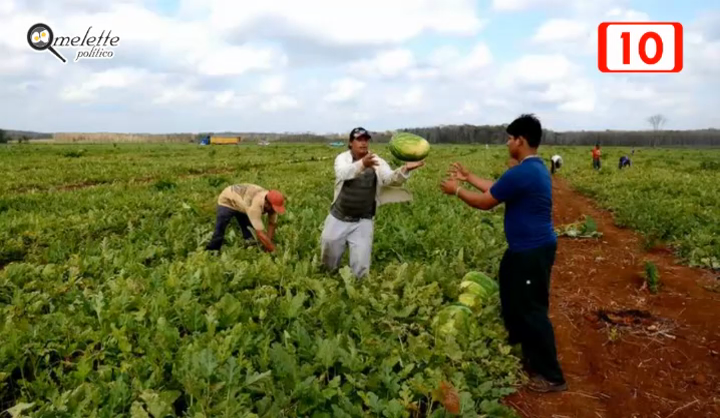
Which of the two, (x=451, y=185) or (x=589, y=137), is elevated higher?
(x=589, y=137)

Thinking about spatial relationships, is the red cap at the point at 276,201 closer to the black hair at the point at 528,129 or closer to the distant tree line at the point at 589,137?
the black hair at the point at 528,129

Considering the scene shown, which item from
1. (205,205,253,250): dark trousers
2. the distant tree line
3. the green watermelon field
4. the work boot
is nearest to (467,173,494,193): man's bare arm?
the green watermelon field

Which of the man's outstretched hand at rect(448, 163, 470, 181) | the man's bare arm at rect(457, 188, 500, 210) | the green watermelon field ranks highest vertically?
the man's outstretched hand at rect(448, 163, 470, 181)

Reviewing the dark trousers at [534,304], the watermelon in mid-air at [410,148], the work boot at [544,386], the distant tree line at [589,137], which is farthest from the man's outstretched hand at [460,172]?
the distant tree line at [589,137]

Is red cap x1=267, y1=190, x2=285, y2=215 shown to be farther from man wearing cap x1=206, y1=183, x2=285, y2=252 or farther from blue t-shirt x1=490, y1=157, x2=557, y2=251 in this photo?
blue t-shirt x1=490, y1=157, x2=557, y2=251

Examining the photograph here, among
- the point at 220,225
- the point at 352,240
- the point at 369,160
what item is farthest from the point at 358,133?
the point at 220,225

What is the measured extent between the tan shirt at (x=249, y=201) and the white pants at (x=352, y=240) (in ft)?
3.76

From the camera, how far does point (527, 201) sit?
→ 4.65 metres

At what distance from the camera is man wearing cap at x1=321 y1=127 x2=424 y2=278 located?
19.3 feet

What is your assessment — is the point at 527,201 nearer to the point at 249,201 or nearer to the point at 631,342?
the point at 631,342

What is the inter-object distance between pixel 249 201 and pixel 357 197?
2113 millimetres

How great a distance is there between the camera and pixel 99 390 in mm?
3516

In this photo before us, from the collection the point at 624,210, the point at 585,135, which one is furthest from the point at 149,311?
the point at 585,135

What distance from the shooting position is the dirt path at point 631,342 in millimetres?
4504
